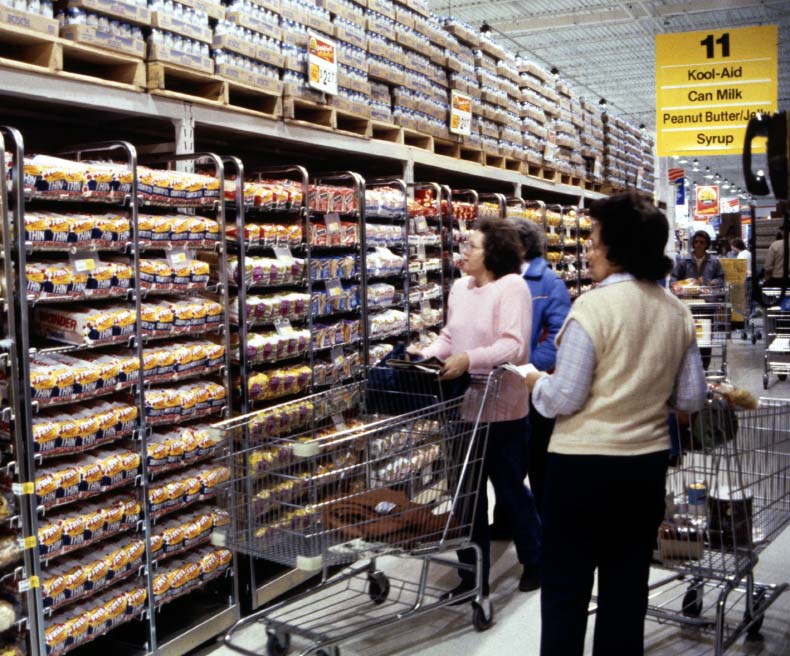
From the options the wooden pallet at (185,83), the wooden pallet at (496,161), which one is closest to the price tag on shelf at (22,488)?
the wooden pallet at (185,83)

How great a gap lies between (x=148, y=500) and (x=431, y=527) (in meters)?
1.28

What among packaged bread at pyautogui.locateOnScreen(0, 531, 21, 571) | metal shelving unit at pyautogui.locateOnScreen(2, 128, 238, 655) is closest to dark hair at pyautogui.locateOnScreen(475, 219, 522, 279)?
metal shelving unit at pyautogui.locateOnScreen(2, 128, 238, 655)

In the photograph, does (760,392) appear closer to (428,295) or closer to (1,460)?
(428,295)

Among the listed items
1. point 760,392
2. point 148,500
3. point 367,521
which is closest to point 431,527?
point 367,521

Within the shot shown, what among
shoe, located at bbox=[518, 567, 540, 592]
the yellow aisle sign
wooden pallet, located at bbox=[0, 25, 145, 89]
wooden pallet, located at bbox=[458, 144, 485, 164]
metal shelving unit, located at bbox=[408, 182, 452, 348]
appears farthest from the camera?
the yellow aisle sign

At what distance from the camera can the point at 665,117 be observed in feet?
36.1

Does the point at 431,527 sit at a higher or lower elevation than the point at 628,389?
lower

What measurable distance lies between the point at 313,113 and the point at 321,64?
387 mm

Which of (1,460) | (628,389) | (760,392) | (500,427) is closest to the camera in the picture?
(628,389)

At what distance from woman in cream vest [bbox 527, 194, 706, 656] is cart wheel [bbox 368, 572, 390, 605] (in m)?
1.56

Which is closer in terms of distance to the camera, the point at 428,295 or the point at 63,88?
the point at 63,88

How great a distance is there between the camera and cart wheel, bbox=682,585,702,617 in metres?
4.30

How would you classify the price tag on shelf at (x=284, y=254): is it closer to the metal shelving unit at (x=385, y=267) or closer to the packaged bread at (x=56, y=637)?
the metal shelving unit at (x=385, y=267)

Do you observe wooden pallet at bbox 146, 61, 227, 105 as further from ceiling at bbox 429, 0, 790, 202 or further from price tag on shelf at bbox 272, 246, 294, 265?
ceiling at bbox 429, 0, 790, 202
